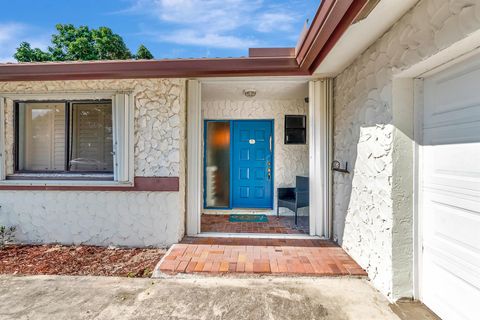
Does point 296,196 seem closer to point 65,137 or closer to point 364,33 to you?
point 364,33

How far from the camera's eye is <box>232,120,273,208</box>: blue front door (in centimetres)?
516

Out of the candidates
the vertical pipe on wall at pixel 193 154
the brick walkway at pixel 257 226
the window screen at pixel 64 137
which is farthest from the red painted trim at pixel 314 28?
the window screen at pixel 64 137

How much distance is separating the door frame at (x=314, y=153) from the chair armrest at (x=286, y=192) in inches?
50.6

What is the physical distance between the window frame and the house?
0.7 inches

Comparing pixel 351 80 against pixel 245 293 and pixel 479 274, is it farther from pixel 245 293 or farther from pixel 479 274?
pixel 245 293

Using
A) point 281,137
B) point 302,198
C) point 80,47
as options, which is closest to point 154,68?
point 281,137

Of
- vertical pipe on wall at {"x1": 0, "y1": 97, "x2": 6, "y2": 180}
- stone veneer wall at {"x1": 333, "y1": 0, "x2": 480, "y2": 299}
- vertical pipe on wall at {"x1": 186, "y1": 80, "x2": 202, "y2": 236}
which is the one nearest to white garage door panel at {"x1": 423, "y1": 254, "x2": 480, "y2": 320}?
stone veneer wall at {"x1": 333, "y1": 0, "x2": 480, "y2": 299}

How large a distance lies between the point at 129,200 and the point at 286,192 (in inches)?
119

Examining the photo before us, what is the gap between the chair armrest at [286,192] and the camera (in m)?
4.89

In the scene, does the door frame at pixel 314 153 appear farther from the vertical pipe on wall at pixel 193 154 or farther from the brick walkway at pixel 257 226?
the brick walkway at pixel 257 226

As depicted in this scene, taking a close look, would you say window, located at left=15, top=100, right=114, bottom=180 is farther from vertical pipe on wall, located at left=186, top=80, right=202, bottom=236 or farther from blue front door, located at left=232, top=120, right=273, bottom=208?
blue front door, located at left=232, top=120, right=273, bottom=208

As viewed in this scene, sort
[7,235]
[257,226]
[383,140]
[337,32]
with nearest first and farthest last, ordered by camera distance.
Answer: [337,32], [383,140], [7,235], [257,226]

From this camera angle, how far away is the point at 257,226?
4.17 metres

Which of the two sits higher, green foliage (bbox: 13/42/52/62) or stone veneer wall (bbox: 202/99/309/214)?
green foliage (bbox: 13/42/52/62)
